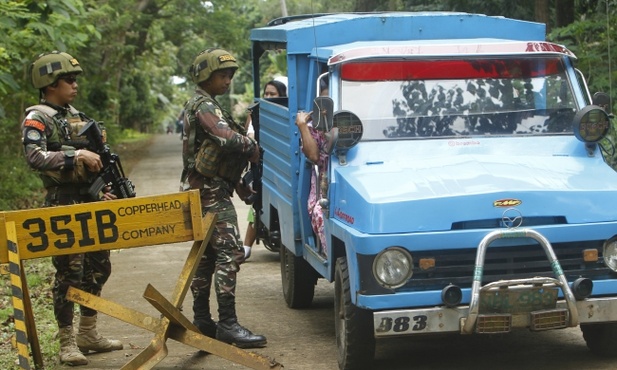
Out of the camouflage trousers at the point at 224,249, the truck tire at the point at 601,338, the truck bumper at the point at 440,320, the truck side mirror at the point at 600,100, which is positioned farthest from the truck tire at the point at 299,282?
the truck bumper at the point at 440,320

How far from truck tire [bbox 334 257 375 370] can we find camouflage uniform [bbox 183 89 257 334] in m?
1.25

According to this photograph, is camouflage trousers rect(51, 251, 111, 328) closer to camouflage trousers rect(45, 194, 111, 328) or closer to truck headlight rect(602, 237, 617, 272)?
camouflage trousers rect(45, 194, 111, 328)

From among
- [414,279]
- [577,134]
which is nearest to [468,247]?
[414,279]

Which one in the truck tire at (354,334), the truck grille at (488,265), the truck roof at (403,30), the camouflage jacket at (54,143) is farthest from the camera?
the truck roof at (403,30)

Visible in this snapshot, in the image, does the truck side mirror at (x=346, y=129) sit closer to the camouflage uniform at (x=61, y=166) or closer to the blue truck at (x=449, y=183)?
the blue truck at (x=449, y=183)

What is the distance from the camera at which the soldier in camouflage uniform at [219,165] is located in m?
7.91

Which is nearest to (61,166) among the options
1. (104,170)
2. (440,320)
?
(104,170)

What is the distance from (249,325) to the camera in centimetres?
887

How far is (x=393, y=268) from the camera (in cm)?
644

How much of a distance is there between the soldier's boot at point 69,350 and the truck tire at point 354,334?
1.83 metres

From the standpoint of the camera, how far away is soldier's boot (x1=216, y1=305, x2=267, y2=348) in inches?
313

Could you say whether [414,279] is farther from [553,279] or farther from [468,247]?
[553,279]

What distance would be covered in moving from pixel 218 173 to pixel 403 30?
1.88 meters

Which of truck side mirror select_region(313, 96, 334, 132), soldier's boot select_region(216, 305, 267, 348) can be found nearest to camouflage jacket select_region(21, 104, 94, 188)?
soldier's boot select_region(216, 305, 267, 348)
